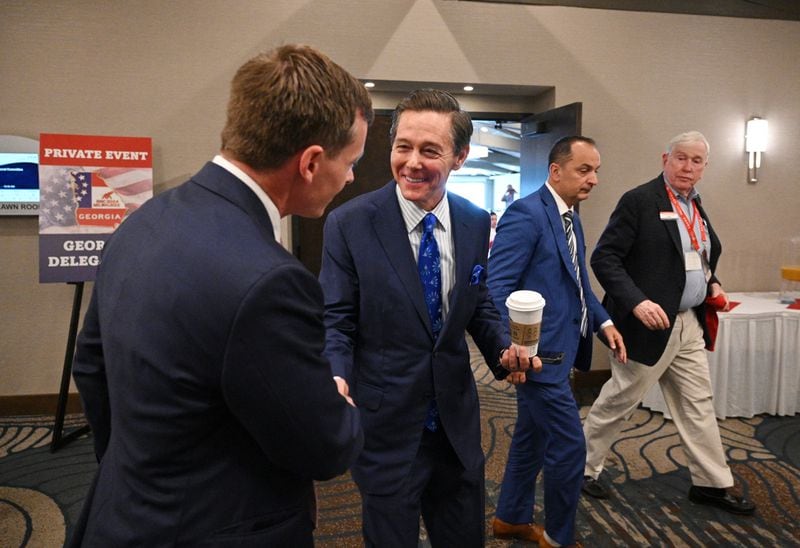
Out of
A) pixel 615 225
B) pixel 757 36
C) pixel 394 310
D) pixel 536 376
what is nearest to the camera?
pixel 394 310

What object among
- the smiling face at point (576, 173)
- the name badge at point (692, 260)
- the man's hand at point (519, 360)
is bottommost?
the man's hand at point (519, 360)

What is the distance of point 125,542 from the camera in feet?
2.57

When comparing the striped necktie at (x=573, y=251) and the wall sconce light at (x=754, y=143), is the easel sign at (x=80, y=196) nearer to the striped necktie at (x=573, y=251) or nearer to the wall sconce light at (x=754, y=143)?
the striped necktie at (x=573, y=251)

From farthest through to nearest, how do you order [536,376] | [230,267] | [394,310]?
[536,376] < [394,310] < [230,267]

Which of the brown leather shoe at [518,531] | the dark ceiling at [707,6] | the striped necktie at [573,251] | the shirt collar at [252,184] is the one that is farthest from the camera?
the dark ceiling at [707,6]

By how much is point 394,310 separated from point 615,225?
1711mm

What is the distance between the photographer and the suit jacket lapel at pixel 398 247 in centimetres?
143

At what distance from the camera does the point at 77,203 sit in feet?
11.2

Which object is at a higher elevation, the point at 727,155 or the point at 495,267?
the point at 727,155

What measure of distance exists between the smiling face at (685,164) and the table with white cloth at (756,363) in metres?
1.46

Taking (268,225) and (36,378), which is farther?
(36,378)

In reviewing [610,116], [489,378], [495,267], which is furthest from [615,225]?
[489,378]

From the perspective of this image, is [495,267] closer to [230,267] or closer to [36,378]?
[230,267]

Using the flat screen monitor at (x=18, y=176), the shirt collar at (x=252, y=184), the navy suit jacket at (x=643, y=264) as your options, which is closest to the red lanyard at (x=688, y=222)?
the navy suit jacket at (x=643, y=264)
